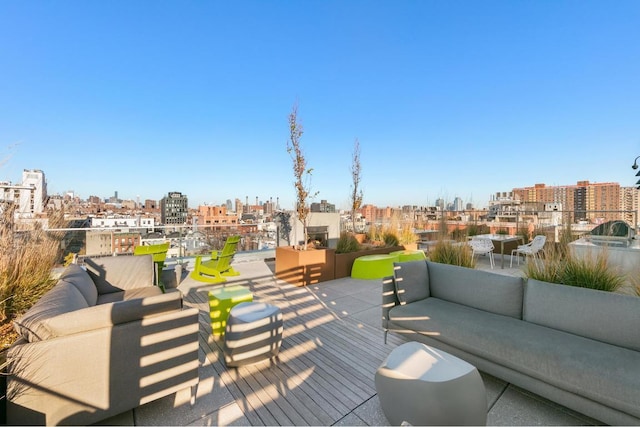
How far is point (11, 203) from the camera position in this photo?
2.91m

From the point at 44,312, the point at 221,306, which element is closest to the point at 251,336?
the point at 221,306

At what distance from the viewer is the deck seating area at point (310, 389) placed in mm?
1640

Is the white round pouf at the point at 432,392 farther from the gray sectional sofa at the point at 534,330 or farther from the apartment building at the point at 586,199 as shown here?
the apartment building at the point at 586,199

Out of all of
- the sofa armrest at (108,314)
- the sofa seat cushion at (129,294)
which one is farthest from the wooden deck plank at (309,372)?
the sofa armrest at (108,314)

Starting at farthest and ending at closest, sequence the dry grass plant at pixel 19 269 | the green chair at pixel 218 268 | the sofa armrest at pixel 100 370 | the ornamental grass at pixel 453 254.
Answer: the green chair at pixel 218 268 → the ornamental grass at pixel 453 254 → the dry grass plant at pixel 19 269 → the sofa armrest at pixel 100 370

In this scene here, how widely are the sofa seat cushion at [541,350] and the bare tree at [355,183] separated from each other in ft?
19.7

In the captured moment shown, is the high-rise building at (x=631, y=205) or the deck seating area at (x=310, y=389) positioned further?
the high-rise building at (x=631, y=205)

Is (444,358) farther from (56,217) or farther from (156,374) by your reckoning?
(56,217)

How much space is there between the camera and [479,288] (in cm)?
249

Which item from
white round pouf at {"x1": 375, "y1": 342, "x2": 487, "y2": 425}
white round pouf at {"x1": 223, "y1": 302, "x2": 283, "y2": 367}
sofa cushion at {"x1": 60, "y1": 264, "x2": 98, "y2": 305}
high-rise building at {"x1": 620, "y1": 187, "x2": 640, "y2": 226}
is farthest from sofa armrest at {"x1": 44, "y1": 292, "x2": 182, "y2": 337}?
high-rise building at {"x1": 620, "y1": 187, "x2": 640, "y2": 226}

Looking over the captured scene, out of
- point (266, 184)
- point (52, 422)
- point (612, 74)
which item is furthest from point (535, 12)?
point (266, 184)

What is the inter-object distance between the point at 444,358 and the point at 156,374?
5.99 ft

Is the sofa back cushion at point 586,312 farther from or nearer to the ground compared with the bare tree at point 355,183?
nearer to the ground

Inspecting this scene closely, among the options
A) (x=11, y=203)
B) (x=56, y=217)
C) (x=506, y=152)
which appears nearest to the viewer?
(x=11, y=203)
